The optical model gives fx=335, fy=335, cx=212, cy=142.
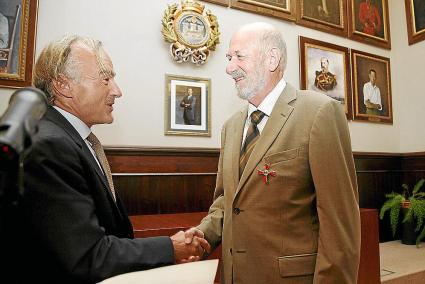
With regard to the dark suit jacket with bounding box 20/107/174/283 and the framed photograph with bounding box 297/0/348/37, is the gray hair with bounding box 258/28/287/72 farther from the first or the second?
the framed photograph with bounding box 297/0/348/37

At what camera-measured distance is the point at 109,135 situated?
12.1 feet

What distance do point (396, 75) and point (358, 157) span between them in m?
1.87

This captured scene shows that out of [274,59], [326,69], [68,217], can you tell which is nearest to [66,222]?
[68,217]

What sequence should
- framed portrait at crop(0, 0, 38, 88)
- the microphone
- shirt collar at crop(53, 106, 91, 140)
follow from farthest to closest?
framed portrait at crop(0, 0, 38, 88) < shirt collar at crop(53, 106, 91, 140) < the microphone

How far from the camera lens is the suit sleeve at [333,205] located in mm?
1554

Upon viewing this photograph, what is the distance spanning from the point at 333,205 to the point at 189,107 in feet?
9.15

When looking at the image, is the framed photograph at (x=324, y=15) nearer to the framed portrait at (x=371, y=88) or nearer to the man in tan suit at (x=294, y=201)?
the framed portrait at (x=371, y=88)

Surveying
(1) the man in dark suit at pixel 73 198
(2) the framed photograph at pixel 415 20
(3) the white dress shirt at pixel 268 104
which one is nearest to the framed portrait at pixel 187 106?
(3) the white dress shirt at pixel 268 104

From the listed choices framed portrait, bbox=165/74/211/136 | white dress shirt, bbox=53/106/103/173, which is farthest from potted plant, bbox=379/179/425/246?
white dress shirt, bbox=53/106/103/173

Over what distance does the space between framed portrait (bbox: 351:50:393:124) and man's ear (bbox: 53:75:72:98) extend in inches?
194

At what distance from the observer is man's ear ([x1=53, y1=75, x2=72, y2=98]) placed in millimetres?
1628

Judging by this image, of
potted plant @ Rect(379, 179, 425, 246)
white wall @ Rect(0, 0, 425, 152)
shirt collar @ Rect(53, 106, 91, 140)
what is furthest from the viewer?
potted plant @ Rect(379, 179, 425, 246)

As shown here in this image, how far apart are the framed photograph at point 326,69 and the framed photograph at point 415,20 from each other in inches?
51.2

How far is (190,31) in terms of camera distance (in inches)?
164
